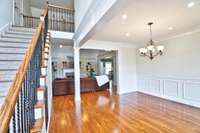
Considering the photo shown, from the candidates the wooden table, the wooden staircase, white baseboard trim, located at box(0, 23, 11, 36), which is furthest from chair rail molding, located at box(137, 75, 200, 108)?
white baseboard trim, located at box(0, 23, 11, 36)

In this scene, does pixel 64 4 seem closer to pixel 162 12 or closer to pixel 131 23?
pixel 131 23

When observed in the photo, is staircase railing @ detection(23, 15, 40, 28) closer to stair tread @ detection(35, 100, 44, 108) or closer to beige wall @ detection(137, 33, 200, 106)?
stair tread @ detection(35, 100, 44, 108)

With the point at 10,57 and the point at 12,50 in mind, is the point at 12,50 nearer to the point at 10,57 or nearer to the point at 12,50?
the point at 12,50

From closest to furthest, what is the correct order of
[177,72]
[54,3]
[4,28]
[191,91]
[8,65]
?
1. [8,65]
2. [4,28]
3. [191,91]
4. [177,72]
5. [54,3]

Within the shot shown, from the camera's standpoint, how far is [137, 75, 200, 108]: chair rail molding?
4.26m

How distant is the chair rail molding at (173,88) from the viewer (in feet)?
14.0

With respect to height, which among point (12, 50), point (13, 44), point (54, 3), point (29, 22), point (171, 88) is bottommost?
point (171, 88)

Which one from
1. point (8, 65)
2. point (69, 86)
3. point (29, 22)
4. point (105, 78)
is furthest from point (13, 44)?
point (105, 78)

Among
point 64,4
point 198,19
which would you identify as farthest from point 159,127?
point 64,4

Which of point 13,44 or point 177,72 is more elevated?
point 13,44

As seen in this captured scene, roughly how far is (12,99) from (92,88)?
20.9ft

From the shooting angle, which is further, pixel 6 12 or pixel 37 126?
pixel 6 12

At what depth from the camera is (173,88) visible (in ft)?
16.3

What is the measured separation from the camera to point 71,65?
9.96 metres
